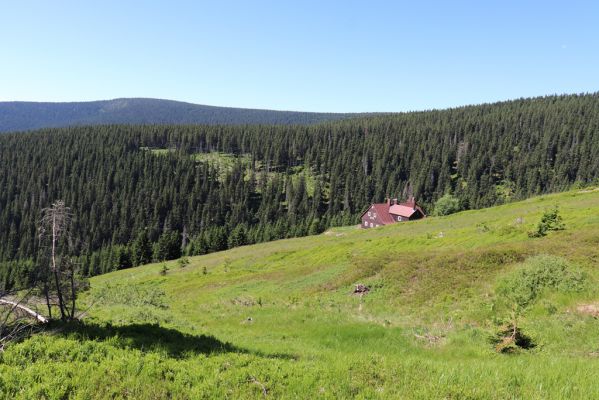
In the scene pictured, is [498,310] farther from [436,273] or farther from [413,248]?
[413,248]

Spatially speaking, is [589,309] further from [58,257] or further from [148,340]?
[58,257]

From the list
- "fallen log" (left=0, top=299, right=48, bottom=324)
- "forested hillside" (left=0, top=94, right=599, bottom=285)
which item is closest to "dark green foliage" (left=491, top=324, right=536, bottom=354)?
"fallen log" (left=0, top=299, right=48, bottom=324)

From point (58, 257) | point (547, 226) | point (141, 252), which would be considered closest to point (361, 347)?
point (58, 257)

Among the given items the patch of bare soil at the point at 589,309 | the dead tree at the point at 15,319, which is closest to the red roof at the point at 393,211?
the patch of bare soil at the point at 589,309

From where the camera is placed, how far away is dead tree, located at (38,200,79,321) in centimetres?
1243

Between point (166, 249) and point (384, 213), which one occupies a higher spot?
point (384, 213)

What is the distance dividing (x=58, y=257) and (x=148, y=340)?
4833mm

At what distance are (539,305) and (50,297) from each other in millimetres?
18747

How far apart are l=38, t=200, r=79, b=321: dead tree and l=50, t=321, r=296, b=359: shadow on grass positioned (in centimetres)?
153

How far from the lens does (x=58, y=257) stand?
1274 centimetres

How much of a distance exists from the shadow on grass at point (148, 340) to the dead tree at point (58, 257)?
153 cm

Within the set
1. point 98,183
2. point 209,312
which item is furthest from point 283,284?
point 98,183

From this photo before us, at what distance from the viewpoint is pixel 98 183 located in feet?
626

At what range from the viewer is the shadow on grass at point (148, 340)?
10.2 m
